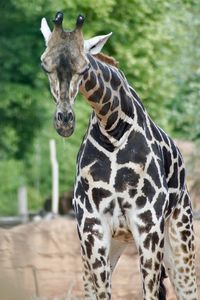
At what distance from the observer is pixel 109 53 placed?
2953 cm

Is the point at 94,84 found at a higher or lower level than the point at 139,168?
higher

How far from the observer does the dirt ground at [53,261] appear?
14.3m

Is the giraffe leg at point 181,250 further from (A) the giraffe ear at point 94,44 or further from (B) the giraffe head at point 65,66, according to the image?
(B) the giraffe head at point 65,66

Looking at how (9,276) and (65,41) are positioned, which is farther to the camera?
(65,41)

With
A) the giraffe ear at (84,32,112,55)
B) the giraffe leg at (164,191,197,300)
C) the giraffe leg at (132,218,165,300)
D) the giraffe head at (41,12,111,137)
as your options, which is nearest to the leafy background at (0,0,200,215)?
the giraffe leg at (164,191,197,300)

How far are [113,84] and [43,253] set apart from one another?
196 inches

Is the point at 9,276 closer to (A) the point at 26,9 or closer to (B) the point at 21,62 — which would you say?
(A) the point at 26,9

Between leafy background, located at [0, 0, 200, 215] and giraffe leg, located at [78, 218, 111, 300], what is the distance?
1273 cm

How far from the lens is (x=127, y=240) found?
10.5 m

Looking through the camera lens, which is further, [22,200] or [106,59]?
[22,200]

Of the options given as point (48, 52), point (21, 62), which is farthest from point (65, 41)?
point (21, 62)

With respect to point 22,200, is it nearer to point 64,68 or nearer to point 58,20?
point 58,20

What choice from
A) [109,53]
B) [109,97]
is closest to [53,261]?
[109,97]

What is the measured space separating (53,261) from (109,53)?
15045 mm
